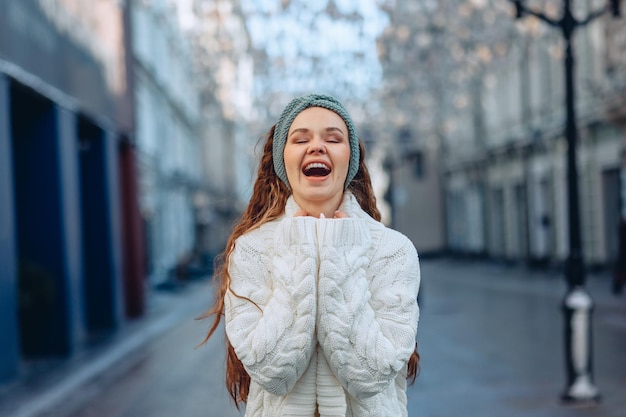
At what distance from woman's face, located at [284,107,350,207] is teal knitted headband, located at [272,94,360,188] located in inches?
0.7

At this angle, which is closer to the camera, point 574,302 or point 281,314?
point 281,314

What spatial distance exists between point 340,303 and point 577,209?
720 centimetres

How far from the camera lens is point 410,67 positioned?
1318 inches

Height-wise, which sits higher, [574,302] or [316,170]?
[316,170]

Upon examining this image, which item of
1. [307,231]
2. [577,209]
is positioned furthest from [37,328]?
[307,231]

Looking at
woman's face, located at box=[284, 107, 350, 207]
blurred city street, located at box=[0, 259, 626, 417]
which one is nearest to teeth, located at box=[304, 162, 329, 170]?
woman's face, located at box=[284, 107, 350, 207]

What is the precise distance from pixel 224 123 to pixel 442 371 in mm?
51844

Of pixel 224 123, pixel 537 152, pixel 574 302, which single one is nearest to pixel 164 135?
pixel 537 152

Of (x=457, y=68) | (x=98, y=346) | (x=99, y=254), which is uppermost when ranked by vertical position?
(x=457, y=68)

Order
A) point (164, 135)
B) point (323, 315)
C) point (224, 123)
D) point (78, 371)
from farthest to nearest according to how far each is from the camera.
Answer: point (224, 123)
point (164, 135)
point (78, 371)
point (323, 315)

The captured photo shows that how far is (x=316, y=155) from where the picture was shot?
2.98 metres

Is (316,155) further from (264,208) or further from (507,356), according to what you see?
(507,356)

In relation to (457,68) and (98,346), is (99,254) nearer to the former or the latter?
(98,346)

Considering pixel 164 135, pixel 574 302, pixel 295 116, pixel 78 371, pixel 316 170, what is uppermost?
pixel 164 135
